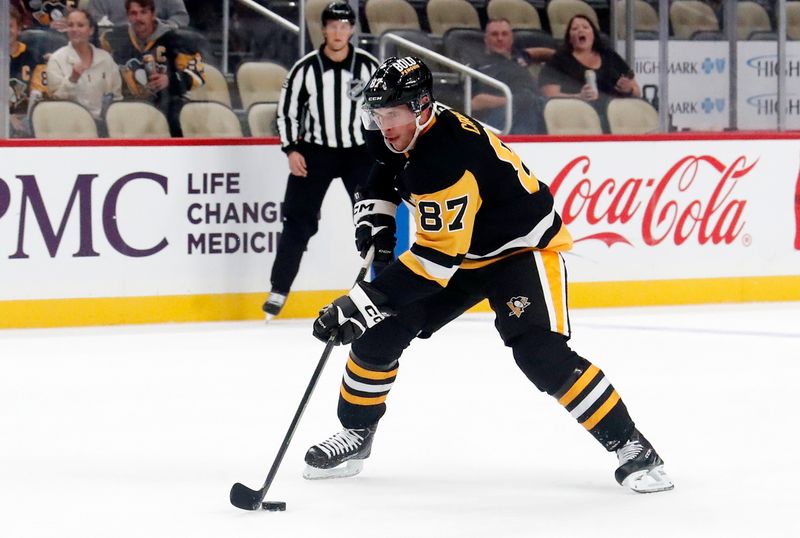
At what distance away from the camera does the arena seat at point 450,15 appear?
7348 millimetres

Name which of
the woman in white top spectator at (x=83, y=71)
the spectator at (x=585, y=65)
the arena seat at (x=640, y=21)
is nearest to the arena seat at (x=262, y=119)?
the woman in white top spectator at (x=83, y=71)

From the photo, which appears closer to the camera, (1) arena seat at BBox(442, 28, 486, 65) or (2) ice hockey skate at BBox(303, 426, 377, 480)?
(2) ice hockey skate at BBox(303, 426, 377, 480)

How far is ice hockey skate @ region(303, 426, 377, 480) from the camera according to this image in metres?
3.35

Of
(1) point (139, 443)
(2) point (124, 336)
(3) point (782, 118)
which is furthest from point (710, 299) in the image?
(1) point (139, 443)

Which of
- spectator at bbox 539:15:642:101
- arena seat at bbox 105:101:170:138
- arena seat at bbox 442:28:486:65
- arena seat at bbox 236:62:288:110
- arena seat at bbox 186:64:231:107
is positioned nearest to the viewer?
arena seat at bbox 105:101:170:138

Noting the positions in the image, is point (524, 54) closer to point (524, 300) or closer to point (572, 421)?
point (572, 421)

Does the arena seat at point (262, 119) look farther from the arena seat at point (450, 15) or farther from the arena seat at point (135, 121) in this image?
the arena seat at point (450, 15)

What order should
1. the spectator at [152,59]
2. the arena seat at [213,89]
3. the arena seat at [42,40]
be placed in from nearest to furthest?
the arena seat at [42,40] < the spectator at [152,59] < the arena seat at [213,89]

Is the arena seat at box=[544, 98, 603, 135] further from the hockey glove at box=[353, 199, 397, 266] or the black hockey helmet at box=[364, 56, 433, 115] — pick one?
the black hockey helmet at box=[364, 56, 433, 115]

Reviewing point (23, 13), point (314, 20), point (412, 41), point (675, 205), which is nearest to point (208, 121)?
point (314, 20)

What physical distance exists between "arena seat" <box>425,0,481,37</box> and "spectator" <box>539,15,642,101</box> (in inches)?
18.5

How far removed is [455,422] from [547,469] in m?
0.65

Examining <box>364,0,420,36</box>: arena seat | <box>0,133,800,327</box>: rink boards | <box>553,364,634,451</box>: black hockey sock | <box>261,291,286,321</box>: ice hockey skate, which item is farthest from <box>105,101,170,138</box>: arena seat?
<box>553,364,634,451</box>: black hockey sock

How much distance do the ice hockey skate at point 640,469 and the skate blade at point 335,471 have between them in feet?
2.04
